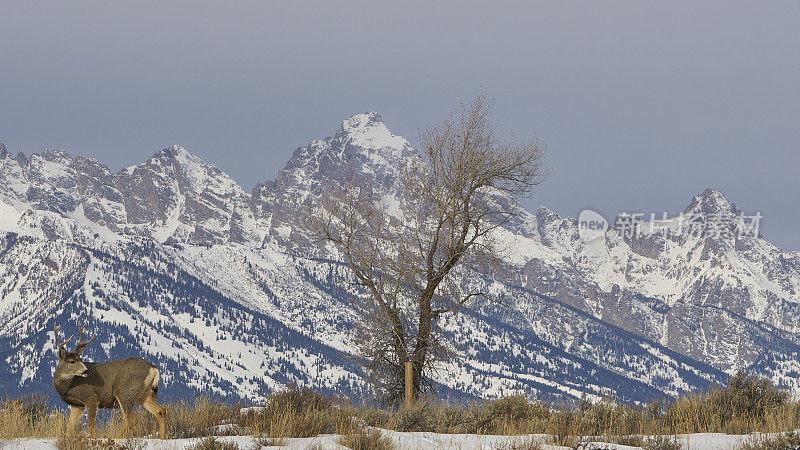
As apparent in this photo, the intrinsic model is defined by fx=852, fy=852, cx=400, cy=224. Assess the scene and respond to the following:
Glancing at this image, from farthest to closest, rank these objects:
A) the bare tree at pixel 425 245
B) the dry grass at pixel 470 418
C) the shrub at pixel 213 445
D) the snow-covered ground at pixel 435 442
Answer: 1. the bare tree at pixel 425 245
2. the dry grass at pixel 470 418
3. the snow-covered ground at pixel 435 442
4. the shrub at pixel 213 445

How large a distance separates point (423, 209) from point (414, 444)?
54.5ft

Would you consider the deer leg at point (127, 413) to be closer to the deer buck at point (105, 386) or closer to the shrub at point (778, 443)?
the deer buck at point (105, 386)

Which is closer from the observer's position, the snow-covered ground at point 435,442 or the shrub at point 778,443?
the shrub at point 778,443

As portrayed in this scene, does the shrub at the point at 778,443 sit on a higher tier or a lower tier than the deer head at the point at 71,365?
higher

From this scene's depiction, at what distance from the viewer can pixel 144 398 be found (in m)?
12.9

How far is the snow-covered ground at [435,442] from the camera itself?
40.7 feet

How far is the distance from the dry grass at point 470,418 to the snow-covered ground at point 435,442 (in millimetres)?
319

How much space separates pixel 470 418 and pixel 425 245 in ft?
40.3

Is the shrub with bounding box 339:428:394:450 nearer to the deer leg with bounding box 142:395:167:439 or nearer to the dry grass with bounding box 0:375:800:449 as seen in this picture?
the dry grass with bounding box 0:375:800:449

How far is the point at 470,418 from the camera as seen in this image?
16875 mm

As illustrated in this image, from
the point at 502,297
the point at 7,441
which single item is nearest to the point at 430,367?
the point at 502,297

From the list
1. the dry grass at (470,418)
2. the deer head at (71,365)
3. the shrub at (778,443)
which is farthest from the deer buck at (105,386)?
the shrub at (778,443)

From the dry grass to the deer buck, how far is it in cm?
50

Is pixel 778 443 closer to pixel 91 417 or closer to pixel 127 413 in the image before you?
pixel 127 413
